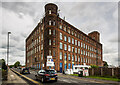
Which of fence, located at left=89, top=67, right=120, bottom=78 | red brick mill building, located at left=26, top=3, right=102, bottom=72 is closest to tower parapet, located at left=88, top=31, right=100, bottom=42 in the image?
red brick mill building, located at left=26, top=3, right=102, bottom=72

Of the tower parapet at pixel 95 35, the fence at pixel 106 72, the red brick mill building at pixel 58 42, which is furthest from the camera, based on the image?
the tower parapet at pixel 95 35

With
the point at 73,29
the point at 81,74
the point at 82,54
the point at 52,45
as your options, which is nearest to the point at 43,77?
the point at 81,74

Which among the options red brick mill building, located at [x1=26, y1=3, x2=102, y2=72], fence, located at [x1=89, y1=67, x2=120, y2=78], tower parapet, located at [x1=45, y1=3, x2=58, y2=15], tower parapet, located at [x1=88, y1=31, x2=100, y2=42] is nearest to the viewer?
fence, located at [x1=89, y1=67, x2=120, y2=78]

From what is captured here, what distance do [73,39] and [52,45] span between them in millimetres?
16560

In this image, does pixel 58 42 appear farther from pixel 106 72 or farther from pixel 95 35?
pixel 95 35

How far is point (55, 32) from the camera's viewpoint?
47.9 metres

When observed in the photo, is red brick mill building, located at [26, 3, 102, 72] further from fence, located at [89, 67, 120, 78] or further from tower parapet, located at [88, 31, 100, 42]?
tower parapet, located at [88, 31, 100, 42]

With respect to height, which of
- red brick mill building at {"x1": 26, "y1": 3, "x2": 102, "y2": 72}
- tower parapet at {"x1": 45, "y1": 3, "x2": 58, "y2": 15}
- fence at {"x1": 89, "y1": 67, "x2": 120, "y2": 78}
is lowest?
fence at {"x1": 89, "y1": 67, "x2": 120, "y2": 78}

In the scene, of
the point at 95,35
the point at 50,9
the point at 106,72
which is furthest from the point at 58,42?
the point at 95,35

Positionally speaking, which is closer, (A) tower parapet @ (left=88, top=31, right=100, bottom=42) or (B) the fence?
(B) the fence

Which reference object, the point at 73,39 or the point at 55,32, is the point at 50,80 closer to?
the point at 55,32

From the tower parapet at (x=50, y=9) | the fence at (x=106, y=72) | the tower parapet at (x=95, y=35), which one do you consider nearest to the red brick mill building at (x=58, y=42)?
the tower parapet at (x=50, y=9)

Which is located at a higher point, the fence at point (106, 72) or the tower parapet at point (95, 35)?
the tower parapet at point (95, 35)

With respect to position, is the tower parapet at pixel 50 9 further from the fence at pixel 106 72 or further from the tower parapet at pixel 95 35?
the tower parapet at pixel 95 35
